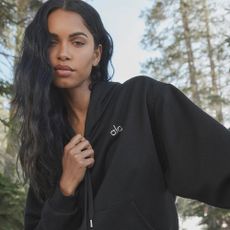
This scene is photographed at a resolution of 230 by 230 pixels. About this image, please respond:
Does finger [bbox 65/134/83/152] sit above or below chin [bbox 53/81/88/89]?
below

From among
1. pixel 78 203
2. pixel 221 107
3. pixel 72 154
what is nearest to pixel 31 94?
pixel 72 154

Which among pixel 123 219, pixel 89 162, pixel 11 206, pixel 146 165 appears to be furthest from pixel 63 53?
pixel 11 206

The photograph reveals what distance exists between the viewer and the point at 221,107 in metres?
18.7

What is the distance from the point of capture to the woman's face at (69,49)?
204cm

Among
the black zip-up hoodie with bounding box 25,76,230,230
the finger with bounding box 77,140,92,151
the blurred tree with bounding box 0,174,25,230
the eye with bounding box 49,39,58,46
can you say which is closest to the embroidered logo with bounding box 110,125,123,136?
the black zip-up hoodie with bounding box 25,76,230,230

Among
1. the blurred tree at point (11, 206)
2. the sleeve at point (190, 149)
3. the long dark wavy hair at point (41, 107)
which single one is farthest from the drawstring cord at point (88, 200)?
the blurred tree at point (11, 206)

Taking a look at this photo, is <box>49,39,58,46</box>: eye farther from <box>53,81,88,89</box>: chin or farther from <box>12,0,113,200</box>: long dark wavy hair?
<box>53,81,88,89</box>: chin

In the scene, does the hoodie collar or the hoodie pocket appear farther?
the hoodie collar

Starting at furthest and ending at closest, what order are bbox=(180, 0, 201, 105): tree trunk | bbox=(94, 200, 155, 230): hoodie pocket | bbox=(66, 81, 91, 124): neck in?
bbox=(180, 0, 201, 105): tree trunk, bbox=(66, 81, 91, 124): neck, bbox=(94, 200, 155, 230): hoodie pocket

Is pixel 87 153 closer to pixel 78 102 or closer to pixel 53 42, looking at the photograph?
pixel 78 102

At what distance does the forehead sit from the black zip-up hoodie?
0.36 m

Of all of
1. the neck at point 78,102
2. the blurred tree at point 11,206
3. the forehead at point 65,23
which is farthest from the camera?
the blurred tree at point 11,206

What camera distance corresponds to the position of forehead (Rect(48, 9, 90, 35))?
81.1 inches

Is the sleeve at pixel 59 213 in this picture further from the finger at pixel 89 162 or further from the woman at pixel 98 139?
the finger at pixel 89 162
